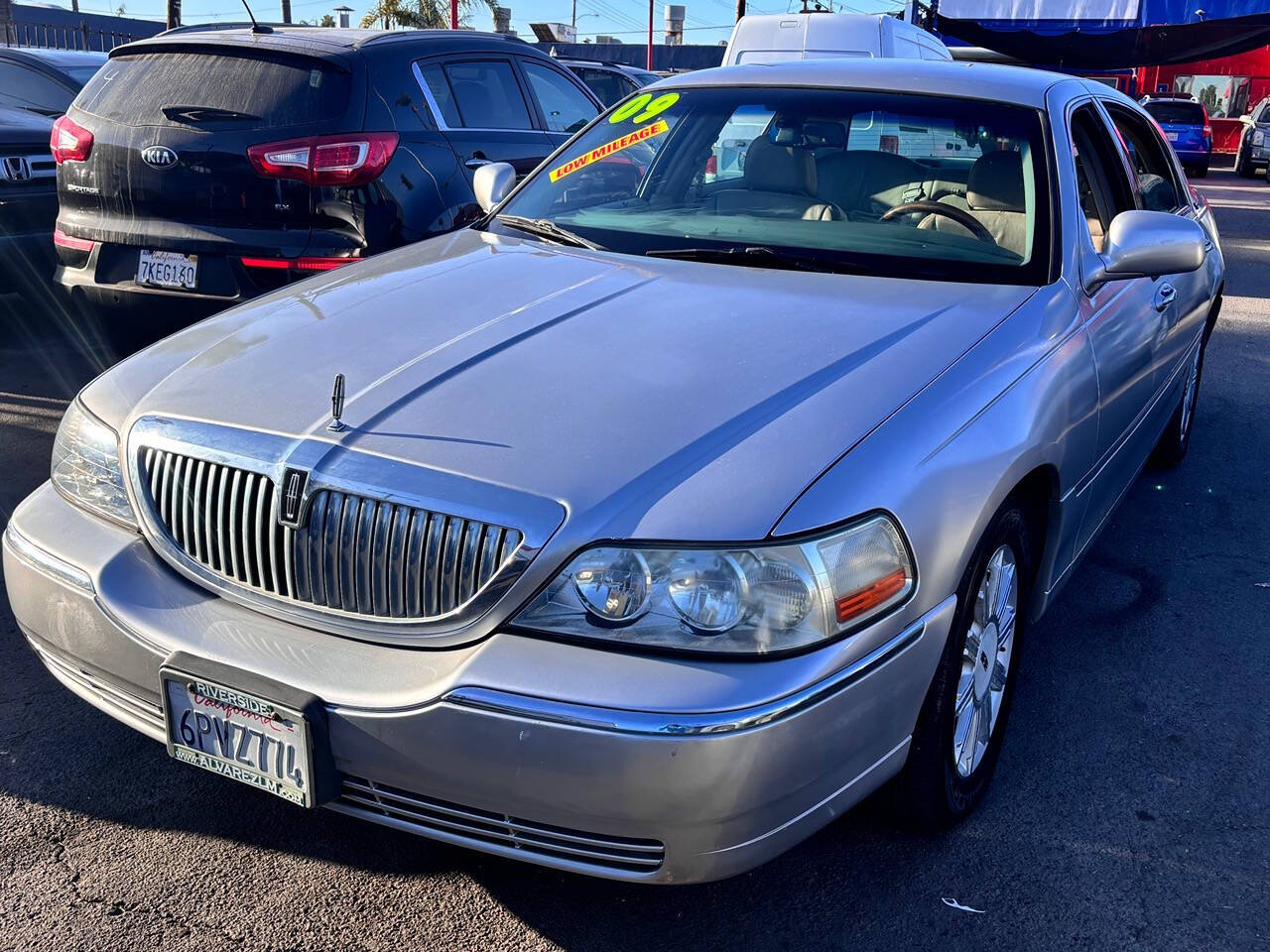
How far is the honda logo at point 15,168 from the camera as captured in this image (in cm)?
604

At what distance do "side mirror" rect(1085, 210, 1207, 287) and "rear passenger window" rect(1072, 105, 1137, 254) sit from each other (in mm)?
89

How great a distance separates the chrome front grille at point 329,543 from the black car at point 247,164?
8.76ft

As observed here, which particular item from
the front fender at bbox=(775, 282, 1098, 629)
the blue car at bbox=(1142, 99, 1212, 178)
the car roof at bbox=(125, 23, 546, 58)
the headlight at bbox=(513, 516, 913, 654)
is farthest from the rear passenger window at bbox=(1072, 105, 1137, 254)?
the blue car at bbox=(1142, 99, 1212, 178)

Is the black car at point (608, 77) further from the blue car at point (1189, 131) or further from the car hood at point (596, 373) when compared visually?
the blue car at point (1189, 131)

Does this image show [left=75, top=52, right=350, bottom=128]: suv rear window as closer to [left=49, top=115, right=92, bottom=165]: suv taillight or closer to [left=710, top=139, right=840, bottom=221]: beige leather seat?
[left=49, top=115, right=92, bottom=165]: suv taillight

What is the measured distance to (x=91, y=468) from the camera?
103 inches

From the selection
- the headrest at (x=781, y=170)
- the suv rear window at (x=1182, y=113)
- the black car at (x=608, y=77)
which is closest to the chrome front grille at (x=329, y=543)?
the headrest at (x=781, y=170)

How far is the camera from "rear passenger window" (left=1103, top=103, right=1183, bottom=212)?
4547 mm

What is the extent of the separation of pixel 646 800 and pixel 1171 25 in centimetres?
2753

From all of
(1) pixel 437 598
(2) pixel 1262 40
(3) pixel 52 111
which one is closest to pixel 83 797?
(1) pixel 437 598

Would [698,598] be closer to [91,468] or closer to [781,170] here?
[91,468]

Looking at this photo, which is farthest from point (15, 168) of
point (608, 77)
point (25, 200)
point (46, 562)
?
point (608, 77)

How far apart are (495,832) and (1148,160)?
13.8 ft

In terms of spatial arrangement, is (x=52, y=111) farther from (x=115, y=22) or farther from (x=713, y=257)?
(x=115, y=22)
